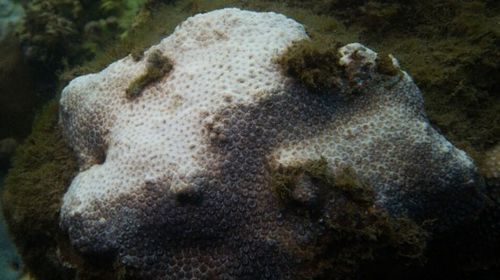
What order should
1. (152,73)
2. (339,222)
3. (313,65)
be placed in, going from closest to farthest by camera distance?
1. (339,222)
2. (313,65)
3. (152,73)

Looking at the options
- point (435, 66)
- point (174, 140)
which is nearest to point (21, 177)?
point (174, 140)

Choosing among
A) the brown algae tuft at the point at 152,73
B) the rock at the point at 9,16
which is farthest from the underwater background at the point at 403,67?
the brown algae tuft at the point at 152,73

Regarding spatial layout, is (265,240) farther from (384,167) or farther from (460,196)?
(460,196)

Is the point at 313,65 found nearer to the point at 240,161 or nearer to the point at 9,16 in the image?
the point at 240,161

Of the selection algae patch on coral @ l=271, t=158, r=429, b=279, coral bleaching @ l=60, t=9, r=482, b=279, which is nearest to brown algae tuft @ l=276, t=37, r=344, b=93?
coral bleaching @ l=60, t=9, r=482, b=279

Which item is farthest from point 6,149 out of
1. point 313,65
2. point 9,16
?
point 313,65

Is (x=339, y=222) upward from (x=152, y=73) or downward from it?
downward
